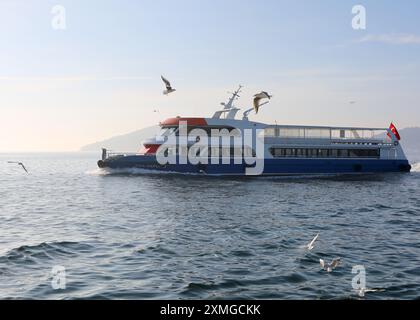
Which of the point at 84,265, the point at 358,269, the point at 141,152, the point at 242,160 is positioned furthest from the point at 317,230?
the point at 141,152

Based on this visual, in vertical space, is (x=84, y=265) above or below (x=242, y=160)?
below

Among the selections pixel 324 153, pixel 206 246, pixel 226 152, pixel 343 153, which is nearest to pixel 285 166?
pixel 324 153

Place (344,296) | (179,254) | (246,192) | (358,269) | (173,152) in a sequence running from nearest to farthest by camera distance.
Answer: (344,296) < (358,269) < (179,254) < (246,192) < (173,152)

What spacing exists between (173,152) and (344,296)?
38.6m

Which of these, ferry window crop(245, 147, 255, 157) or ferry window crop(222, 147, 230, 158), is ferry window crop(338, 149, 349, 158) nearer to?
→ ferry window crop(245, 147, 255, 157)

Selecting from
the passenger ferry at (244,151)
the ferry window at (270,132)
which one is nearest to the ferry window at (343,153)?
the passenger ferry at (244,151)

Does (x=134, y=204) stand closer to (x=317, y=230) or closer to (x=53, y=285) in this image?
(x=317, y=230)

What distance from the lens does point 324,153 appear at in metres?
53.3

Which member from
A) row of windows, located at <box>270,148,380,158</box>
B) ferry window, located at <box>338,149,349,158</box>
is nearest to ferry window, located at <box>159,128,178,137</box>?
row of windows, located at <box>270,148,380,158</box>

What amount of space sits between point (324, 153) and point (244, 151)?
38.5 ft

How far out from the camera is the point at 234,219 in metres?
21.9

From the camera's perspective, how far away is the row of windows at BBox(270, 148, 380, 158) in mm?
51062

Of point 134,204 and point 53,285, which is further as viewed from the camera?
point 134,204

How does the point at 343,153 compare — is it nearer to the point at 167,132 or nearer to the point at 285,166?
the point at 285,166
